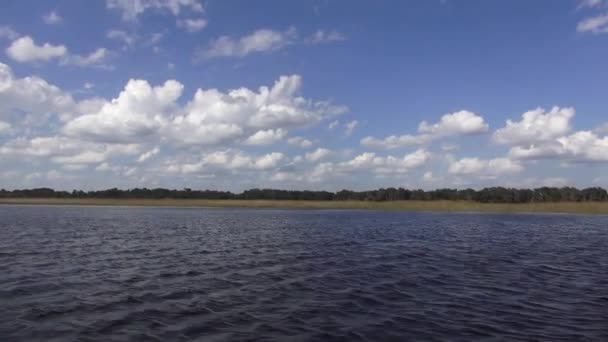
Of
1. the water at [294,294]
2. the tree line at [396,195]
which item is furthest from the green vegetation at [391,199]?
the water at [294,294]

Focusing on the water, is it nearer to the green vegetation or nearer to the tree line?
the green vegetation

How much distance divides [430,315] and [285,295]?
545cm

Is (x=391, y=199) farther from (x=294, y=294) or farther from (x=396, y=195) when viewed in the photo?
(x=294, y=294)

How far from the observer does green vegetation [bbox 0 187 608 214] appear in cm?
13075

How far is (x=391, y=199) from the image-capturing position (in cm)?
17525

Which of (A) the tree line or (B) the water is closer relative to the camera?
(B) the water

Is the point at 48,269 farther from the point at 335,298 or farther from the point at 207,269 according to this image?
the point at 335,298

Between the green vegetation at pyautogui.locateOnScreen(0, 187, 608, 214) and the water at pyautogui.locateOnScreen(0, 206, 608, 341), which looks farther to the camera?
the green vegetation at pyautogui.locateOnScreen(0, 187, 608, 214)

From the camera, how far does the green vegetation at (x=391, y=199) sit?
130750 millimetres

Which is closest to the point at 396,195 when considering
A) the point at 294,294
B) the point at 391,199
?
the point at 391,199

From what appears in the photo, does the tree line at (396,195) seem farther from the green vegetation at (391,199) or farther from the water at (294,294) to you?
the water at (294,294)

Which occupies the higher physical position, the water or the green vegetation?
the green vegetation

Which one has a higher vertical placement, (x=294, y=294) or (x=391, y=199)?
(x=391, y=199)

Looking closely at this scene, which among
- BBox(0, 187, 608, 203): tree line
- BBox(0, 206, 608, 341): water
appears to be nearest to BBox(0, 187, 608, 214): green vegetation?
BBox(0, 187, 608, 203): tree line
